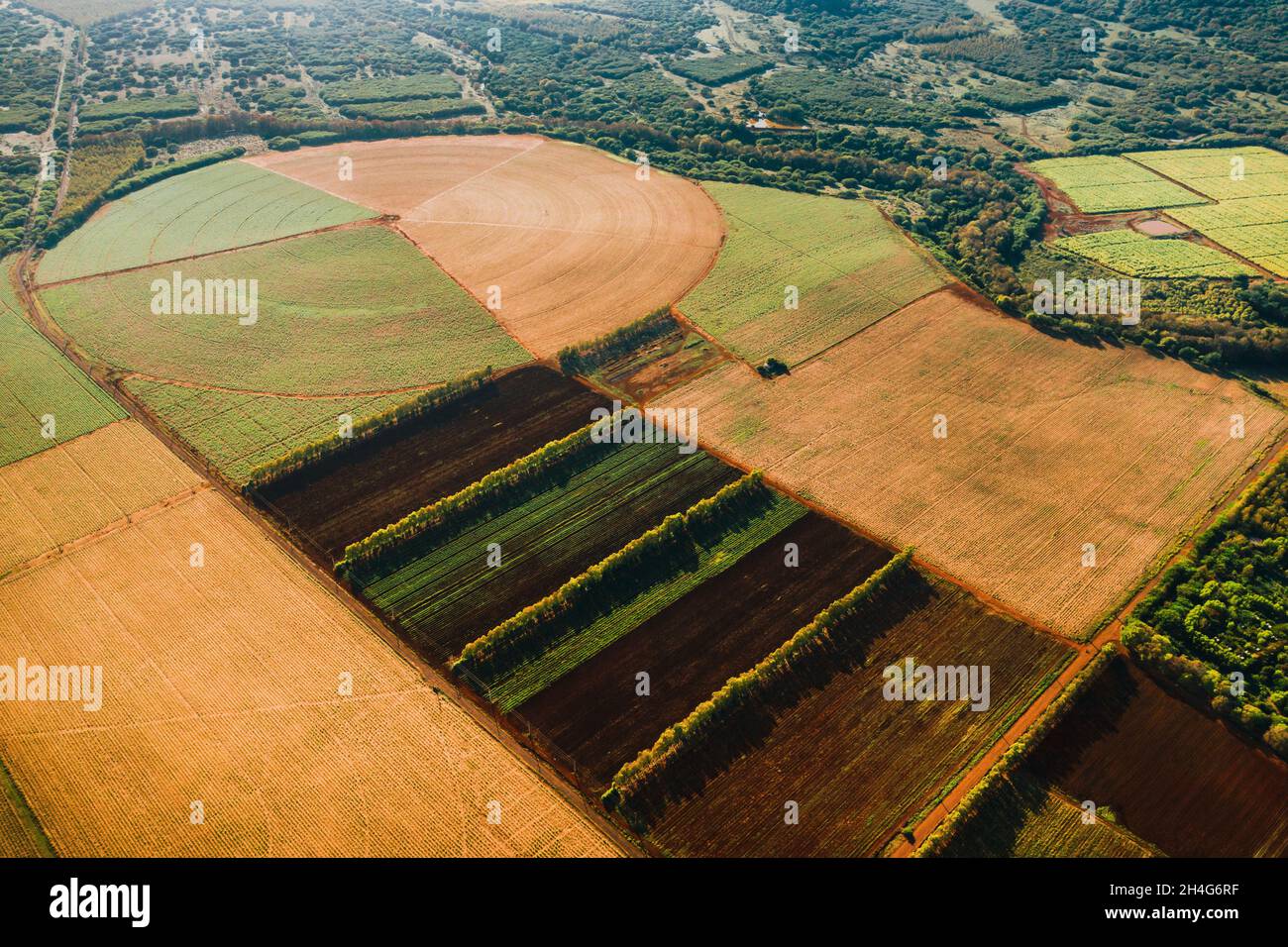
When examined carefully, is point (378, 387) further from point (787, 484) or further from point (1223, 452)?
point (1223, 452)

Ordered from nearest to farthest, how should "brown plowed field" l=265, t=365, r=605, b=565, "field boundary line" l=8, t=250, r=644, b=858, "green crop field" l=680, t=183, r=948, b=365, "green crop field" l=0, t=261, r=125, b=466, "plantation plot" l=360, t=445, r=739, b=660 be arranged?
1. "field boundary line" l=8, t=250, r=644, b=858
2. "plantation plot" l=360, t=445, r=739, b=660
3. "brown plowed field" l=265, t=365, r=605, b=565
4. "green crop field" l=0, t=261, r=125, b=466
5. "green crop field" l=680, t=183, r=948, b=365

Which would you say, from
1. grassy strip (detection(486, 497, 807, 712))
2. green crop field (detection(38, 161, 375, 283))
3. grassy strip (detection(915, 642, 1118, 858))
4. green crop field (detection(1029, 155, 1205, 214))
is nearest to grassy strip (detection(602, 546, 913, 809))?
grassy strip (detection(486, 497, 807, 712))

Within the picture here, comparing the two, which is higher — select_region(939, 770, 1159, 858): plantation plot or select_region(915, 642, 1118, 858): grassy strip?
select_region(915, 642, 1118, 858): grassy strip

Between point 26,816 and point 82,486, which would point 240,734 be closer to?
point 26,816

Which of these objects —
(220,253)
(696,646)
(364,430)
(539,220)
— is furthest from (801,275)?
(220,253)

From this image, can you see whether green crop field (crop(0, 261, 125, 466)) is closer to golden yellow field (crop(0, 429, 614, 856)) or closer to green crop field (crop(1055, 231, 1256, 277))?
golden yellow field (crop(0, 429, 614, 856))

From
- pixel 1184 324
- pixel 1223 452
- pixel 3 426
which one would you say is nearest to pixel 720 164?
pixel 1184 324
